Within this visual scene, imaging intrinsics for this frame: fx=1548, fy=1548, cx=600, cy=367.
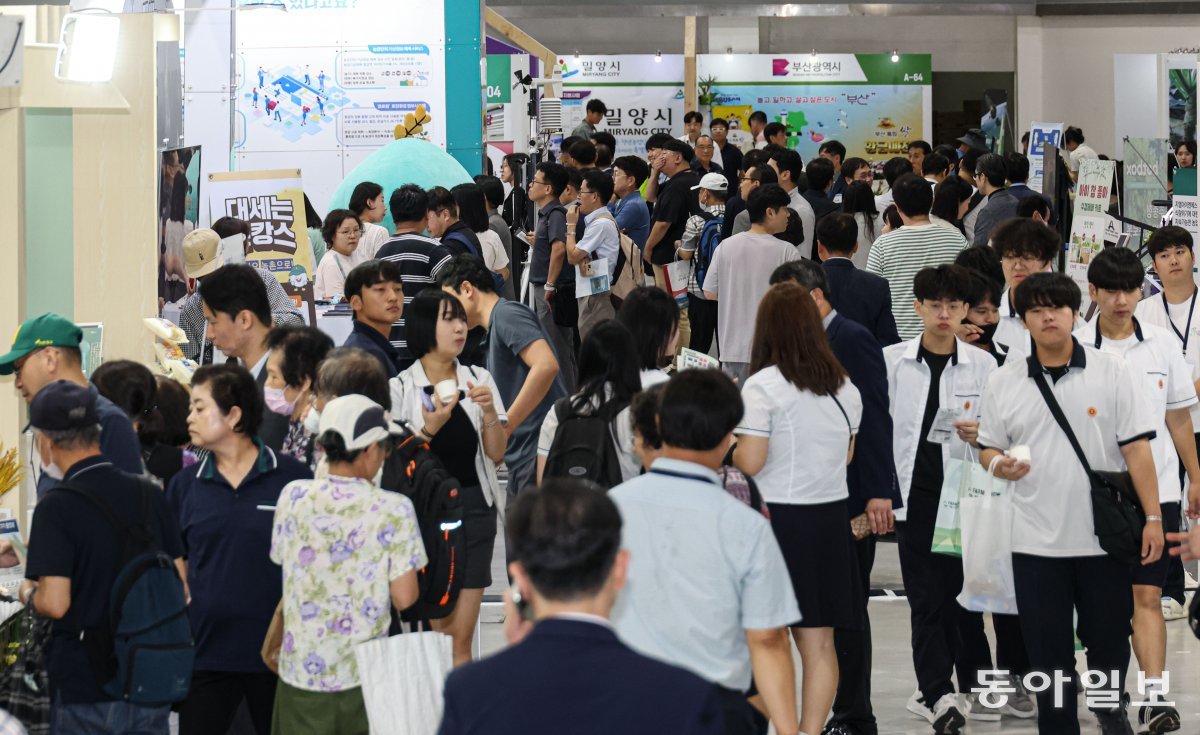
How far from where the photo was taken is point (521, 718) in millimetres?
1894

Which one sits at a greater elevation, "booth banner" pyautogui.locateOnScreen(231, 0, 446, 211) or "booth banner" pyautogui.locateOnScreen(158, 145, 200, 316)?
"booth banner" pyautogui.locateOnScreen(231, 0, 446, 211)

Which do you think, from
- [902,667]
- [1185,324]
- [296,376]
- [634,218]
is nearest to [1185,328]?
[1185,324]

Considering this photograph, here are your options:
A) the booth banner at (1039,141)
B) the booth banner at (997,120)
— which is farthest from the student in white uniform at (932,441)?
the booth banner at (997,120)

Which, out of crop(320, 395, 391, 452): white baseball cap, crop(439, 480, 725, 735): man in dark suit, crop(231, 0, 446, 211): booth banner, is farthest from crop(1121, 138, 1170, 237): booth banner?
crop(439, 480, 725, 735): man in dark suit

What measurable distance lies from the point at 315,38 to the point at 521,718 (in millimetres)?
8813

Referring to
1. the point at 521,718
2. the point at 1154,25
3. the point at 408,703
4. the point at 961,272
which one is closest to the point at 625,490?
the point at 408,703

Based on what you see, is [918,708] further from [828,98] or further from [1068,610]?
[828,98]

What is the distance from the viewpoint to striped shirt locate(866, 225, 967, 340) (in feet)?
22.9

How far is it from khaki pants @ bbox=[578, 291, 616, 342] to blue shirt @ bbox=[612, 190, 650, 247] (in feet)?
2.88

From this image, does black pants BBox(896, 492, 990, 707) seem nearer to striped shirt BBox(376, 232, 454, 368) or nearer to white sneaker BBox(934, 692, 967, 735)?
white sneaker BBox(934, 692, 967, 735)

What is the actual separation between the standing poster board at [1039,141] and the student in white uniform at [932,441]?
6903 mm

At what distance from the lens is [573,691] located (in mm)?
1898

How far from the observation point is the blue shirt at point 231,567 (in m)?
A: 3.57

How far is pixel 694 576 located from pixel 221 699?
1.37 metres
